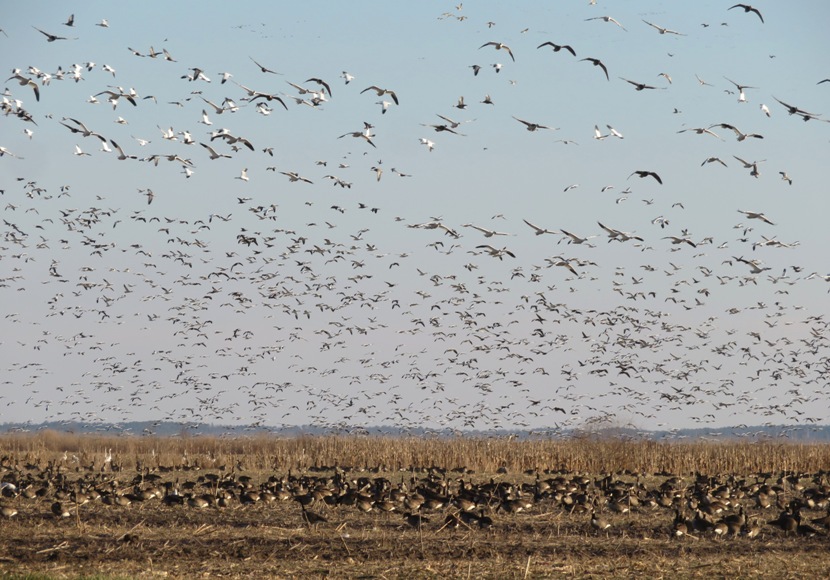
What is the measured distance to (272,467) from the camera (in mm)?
40594

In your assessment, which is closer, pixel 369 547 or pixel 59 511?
pixel 369 547

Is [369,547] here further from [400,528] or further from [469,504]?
[469,504]

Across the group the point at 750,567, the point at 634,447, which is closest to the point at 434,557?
the point at 750,567

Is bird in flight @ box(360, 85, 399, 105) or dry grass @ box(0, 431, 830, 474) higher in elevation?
bird in flight @ box(360, 85, 399, 105)

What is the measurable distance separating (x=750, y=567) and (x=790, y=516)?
17.8ft

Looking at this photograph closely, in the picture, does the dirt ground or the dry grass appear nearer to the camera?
Answer: the dirt ground

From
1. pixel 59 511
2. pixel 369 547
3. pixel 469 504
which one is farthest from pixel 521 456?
pixel 369 547

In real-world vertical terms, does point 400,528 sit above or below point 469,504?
below

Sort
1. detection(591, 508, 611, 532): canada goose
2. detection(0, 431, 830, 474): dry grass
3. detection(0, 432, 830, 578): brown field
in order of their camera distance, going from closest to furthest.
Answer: detection(0, 432, 830, 578): brown field
detection(591, 508, 611, 532): canada goose
detection(0, 431, 830, 474): dry grass

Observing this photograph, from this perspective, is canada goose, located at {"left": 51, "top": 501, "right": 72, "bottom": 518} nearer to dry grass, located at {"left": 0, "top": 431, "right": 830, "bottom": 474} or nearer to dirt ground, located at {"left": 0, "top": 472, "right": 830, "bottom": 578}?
dirt ground, located at {"left": 0, "top": 472, "right": 830, "bottom": 578}

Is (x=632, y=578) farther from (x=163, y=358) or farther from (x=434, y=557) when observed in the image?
(x=163, y=358)

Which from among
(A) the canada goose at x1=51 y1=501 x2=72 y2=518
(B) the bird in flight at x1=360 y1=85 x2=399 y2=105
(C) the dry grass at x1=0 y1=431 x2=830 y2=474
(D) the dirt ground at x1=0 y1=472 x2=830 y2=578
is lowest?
(D) the dirt ground at x1=0 y1=472 x2=830 y2=578

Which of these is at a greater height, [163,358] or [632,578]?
[163,358]

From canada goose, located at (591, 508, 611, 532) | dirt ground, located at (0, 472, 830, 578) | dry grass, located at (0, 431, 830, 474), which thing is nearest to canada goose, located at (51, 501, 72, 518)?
dirt ground, located at (0, 472, 830, 578)
